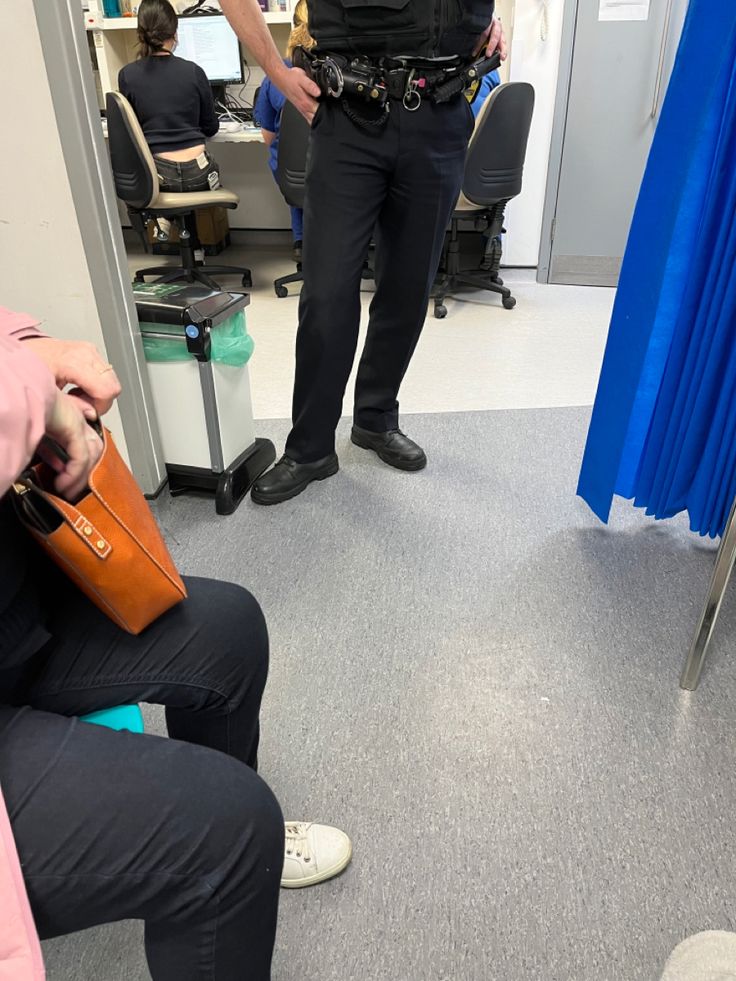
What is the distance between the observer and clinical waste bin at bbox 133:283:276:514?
1678mm

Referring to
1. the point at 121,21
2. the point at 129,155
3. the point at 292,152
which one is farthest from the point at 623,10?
the point at 121,21

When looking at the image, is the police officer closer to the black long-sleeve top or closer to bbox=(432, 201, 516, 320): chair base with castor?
bbox=(432, 201, 516, 320): chair base with castor

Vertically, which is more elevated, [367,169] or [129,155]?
[367,169]

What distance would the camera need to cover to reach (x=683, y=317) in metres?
1.35

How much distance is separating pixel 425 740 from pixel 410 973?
36 centimetres

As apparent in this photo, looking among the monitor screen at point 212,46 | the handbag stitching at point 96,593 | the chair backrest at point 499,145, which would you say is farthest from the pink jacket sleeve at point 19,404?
the monitor screen at point 212,46

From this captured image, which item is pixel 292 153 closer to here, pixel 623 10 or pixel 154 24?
pixel 154 24

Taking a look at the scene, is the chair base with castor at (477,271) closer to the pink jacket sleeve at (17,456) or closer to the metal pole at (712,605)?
the metal pole at (712,605)

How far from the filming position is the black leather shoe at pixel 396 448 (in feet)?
6.59

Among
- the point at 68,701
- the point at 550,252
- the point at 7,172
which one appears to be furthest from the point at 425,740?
the point at 550,252

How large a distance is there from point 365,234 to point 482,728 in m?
1.14

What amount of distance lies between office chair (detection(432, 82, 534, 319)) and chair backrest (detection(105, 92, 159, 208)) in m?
1.37

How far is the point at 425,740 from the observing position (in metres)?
1.20

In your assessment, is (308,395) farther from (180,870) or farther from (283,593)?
(180,870)
